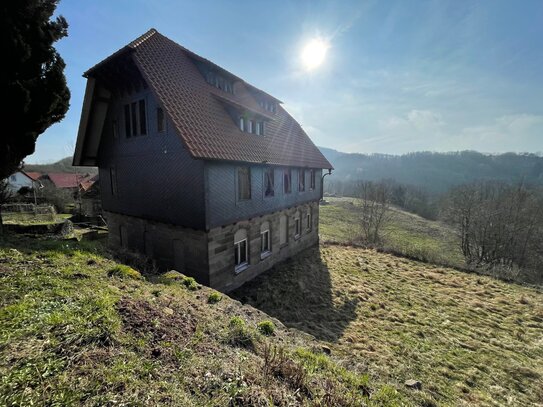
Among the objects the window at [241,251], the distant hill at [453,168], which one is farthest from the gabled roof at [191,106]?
the distant hill at [453,168]

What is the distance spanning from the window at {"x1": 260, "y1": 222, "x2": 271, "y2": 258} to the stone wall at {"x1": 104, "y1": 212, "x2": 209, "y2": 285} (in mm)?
4224

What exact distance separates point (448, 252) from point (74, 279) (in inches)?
1402

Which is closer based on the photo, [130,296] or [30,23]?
[130,296]

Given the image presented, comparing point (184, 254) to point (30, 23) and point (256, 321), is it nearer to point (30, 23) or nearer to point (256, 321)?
point (256, 321)

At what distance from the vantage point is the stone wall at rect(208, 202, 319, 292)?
1022cm

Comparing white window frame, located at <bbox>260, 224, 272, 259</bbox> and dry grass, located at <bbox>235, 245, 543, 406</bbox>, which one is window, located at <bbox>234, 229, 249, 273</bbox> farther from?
white window frame, located at <bbox>260, 224, 272, 259</bbox>

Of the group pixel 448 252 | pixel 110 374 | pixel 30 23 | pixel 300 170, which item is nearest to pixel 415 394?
pixel 110 374

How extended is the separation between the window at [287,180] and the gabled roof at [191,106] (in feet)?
2.03

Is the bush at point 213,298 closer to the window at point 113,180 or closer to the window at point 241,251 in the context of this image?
the window at point 241,251

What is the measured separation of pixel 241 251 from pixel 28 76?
10.2 meters

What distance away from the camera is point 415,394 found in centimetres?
536

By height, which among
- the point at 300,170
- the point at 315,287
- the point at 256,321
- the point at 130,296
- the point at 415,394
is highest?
the point at 300,170

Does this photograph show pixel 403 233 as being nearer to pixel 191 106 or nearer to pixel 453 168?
pixel 191 106

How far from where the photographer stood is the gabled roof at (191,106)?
9.73 m
